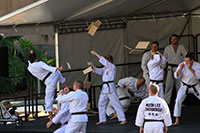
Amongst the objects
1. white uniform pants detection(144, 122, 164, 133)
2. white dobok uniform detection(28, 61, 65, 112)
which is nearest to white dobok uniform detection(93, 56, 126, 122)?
Answer: white dobok uniform detection(28, 61, 65, 112)

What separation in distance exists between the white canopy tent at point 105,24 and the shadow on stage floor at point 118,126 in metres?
1.51

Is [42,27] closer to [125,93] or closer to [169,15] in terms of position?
[125,93]

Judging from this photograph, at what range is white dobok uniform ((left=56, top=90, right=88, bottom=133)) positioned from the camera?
8211 millimetres

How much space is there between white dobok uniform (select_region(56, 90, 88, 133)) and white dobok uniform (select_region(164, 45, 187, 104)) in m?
3.30

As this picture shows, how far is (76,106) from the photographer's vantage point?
8273mm

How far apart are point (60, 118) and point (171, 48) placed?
3.31m

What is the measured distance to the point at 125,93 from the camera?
35.0 ft

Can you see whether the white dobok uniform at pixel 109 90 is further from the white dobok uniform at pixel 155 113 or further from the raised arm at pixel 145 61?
the white dobok uniform at pixel 155 113

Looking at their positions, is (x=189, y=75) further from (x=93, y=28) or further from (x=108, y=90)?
(x=93, y=28)

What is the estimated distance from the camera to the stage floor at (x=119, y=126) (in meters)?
9.09

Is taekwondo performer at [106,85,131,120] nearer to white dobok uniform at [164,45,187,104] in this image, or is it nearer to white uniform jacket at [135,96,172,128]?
white dobok uniform at [164,45,187,104]

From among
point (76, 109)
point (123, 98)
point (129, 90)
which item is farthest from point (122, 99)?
point (76, 109)

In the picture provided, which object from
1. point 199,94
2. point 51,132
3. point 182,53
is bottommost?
point 51,132

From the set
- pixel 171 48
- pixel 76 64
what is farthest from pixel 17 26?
pixel 171 48
